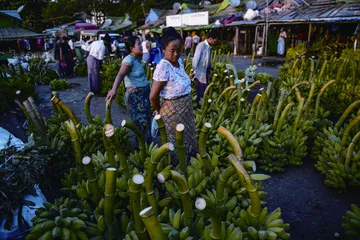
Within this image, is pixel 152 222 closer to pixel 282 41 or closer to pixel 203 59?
pixel 203 59

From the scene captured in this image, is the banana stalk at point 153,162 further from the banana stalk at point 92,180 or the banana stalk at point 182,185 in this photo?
the banana stalk at point 92,180

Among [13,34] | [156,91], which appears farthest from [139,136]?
[13,34]

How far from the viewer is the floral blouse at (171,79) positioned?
7.93 feet

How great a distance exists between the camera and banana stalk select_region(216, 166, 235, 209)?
1450mm

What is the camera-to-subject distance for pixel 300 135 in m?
3.72

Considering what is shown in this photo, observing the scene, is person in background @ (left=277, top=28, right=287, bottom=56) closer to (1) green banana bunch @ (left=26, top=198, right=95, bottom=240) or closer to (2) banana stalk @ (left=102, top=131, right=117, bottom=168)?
(2) banana stalk @ (left=102, top=131, right=117, bottom=168)

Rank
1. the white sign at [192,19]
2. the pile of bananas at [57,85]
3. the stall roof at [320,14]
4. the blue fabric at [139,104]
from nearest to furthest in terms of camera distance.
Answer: the blue fabric at [139,104]
the pile of bananas at [57,85]
the stall roof at [320,14]
the white sign at [192,19]

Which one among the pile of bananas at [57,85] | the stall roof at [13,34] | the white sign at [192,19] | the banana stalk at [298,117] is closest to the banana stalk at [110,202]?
the banana stalk at [298,117]

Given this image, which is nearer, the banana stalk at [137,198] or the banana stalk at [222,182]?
the banana stalk at [137,198]

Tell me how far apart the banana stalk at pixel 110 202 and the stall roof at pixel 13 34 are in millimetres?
17344

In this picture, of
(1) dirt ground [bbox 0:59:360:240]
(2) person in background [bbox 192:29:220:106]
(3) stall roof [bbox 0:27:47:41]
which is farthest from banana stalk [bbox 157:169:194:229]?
(3) stall roof [bbox 0:27:47:41]

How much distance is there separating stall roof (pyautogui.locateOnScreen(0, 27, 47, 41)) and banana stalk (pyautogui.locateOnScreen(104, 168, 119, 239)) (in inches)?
Answer: 683

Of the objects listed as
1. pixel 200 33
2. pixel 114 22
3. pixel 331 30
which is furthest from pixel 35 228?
pixel 114 22

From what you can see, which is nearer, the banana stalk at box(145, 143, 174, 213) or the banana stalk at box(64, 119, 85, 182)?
the banana stalk at box(145, 143, 174, 213)
